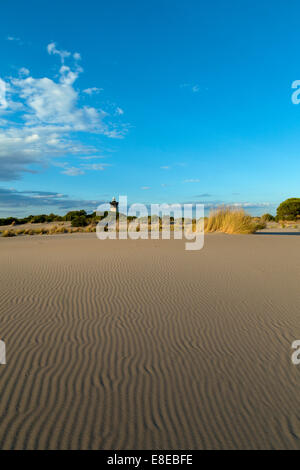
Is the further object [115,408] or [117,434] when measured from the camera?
[115,408]

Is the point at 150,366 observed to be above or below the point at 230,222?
below

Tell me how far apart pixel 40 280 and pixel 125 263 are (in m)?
Result: 2.49

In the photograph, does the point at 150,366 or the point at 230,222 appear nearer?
the point at 150,366

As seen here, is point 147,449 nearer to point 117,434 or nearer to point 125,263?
point 117,434

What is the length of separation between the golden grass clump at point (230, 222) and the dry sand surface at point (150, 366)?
10696 mm

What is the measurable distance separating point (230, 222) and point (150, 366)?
14.5 metres

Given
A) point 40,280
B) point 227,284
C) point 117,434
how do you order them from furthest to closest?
point 40,280
point 227,284
point 117,434

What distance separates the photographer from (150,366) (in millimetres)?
2449

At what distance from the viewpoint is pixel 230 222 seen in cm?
1603

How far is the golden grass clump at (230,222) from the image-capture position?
15.5 m

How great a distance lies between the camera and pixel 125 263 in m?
7.62

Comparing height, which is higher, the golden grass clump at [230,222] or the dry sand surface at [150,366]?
the golden grass clump at [230,222]

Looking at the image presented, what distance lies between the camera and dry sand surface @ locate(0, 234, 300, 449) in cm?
173
